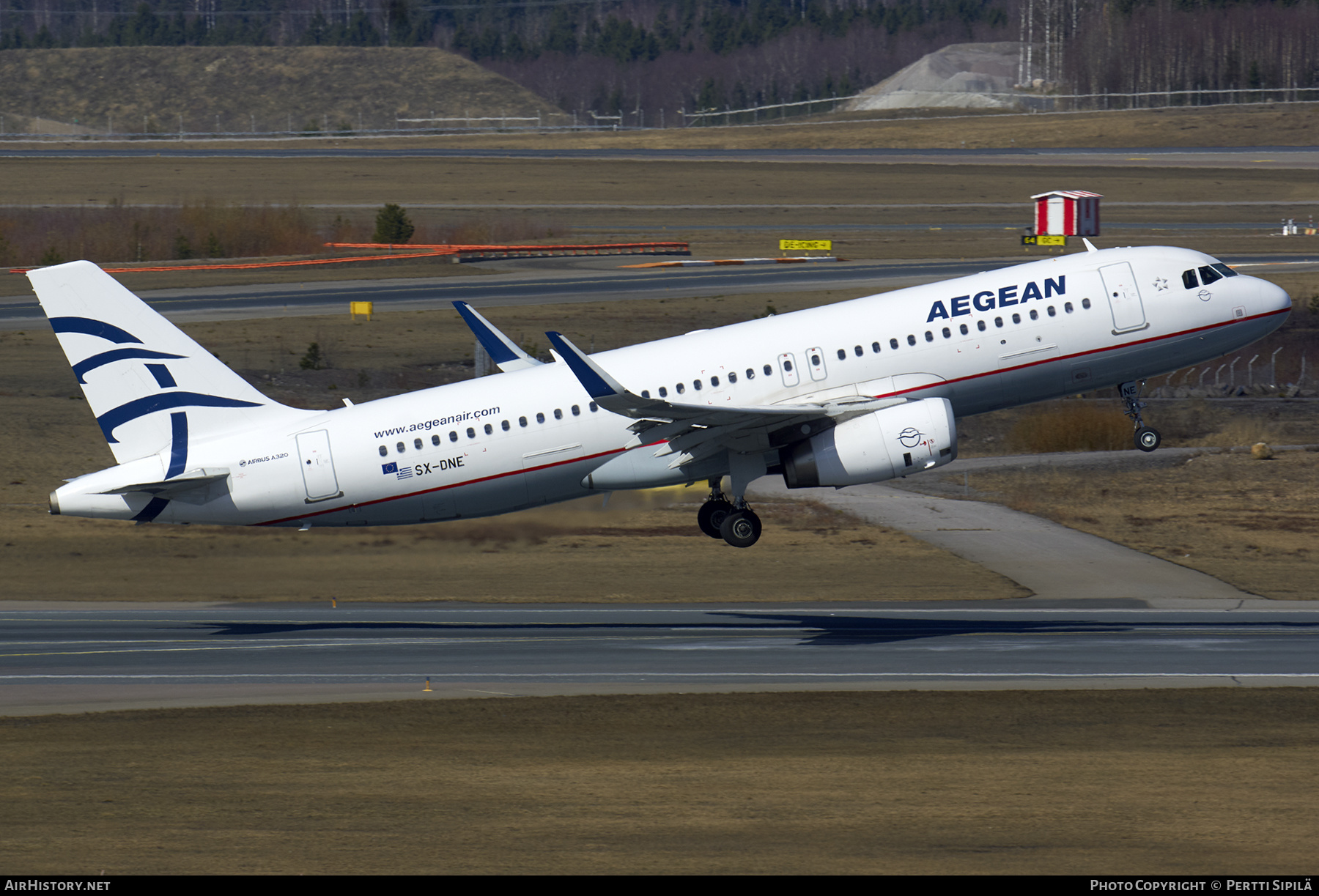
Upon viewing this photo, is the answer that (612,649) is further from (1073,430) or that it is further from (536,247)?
(536,247)

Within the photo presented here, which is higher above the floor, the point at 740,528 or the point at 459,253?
the point at 459,253

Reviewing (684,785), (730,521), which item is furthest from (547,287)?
(684,785)

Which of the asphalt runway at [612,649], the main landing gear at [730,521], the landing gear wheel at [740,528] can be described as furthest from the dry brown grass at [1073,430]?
the landing gear wheel at [740,528]

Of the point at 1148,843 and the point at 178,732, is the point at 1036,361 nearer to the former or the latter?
the point at 1148,843

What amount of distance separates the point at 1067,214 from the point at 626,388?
69.0 m

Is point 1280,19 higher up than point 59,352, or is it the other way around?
point 1280,19

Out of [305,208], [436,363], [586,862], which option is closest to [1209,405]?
[436,363]

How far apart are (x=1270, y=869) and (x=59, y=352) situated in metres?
65.3

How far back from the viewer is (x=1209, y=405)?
7244 cm

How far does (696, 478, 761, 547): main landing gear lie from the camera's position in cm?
4097

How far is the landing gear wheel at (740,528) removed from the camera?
134 feet

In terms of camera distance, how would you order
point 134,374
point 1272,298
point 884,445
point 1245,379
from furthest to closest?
point 1245,379 → point 1272,298 → point 134,374 → point 884,445

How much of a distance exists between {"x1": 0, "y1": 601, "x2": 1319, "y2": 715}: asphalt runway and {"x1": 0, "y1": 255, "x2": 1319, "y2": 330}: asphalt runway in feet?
125

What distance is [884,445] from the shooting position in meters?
38.2
